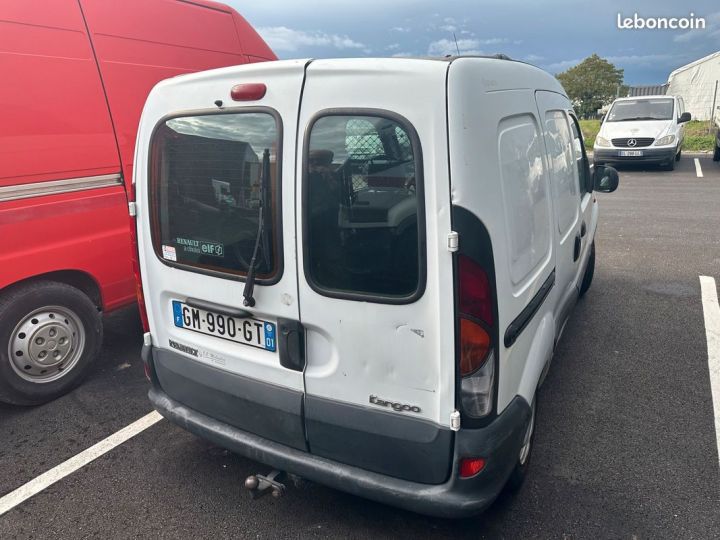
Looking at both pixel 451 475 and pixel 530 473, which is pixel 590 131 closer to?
pixel 530 473

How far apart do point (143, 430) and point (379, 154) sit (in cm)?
228

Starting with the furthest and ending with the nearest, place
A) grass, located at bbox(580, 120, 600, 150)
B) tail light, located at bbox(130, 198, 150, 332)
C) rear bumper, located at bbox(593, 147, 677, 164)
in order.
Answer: grass, located at bbox(580, 120, 600, 150) → rear bumper, located at bbox(593, 147, 677, 164) → tail light, located at bbox(130, 198, 150, 332)

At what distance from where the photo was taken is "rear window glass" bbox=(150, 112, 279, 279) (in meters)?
2.10

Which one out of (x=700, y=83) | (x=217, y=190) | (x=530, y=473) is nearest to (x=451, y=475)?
(x=530, y=473)

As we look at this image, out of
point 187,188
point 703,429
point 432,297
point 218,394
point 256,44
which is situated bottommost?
point 703,429

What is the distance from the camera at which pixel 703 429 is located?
297 cm

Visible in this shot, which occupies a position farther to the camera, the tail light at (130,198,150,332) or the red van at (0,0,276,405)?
the red van at (0,0,276,405)

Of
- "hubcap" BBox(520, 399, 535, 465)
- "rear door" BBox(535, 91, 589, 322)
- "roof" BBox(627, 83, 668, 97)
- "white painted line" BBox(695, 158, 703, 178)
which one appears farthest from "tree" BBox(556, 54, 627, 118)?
"hubcap" BBox(520, 399, 535, 465)

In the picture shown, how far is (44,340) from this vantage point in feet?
11.4

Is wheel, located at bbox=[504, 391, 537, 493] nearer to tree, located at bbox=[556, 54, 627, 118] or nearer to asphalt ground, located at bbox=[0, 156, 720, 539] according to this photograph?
asphalt ground, located at bbox=[0, 156, 720, 539]

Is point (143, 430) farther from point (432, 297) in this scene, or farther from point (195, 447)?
point (432, 297)

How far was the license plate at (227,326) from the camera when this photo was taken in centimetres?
223

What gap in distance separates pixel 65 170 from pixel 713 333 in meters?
4.82

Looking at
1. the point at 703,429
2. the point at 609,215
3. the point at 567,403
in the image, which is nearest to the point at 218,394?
the point at 567,403
